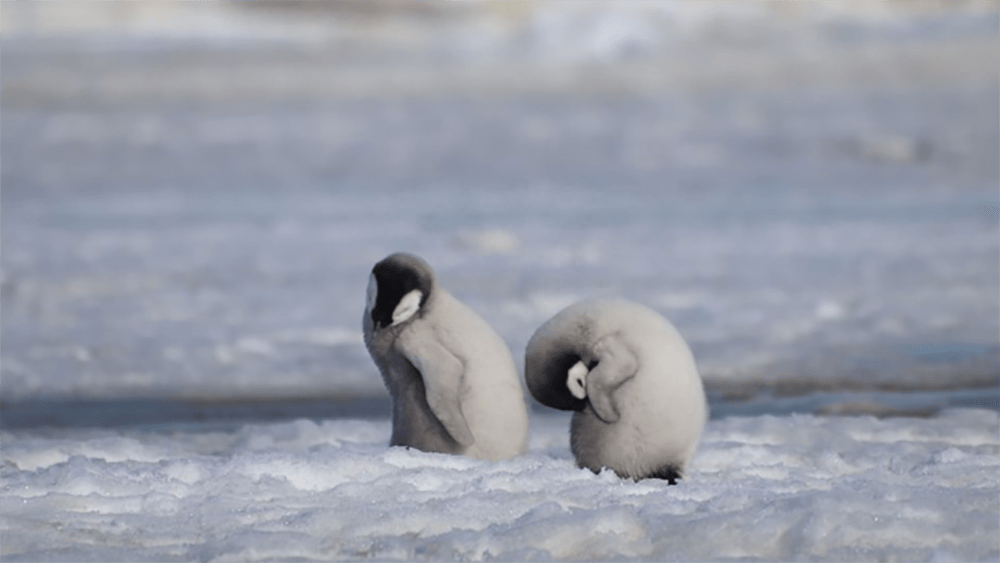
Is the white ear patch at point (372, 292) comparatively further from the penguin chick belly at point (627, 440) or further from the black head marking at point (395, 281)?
the penguin chick belly at point (627, 440)

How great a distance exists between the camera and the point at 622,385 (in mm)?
3305

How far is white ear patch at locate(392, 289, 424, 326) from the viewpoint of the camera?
346cm

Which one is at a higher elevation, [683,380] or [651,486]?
[683,380]

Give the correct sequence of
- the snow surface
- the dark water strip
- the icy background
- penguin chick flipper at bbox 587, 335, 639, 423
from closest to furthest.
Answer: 1. the snow surface
2. the icy background
3. penguin chick flipper at bbox 587, 335, 639, 423
4. the dark water strip

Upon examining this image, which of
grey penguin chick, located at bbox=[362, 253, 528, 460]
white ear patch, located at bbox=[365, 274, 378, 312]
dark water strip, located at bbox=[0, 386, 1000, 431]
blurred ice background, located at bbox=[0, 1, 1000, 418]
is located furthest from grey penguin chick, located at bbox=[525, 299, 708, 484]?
blurred ice background, located at bbox=[0, 1, 1000, 418]

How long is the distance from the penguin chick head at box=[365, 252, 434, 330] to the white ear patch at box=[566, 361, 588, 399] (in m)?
0.41

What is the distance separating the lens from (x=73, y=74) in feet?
86.9

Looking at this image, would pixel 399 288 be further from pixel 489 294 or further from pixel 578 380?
pixel 489 294

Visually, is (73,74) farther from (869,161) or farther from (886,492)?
(886,492)

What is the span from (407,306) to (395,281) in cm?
7

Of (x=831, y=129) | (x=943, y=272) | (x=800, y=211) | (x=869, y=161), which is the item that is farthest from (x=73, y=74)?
(x=943, y=272)

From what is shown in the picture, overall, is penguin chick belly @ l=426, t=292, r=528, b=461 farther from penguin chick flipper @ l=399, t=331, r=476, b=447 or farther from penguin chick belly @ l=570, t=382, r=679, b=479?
penguin chick belly @ l=570, t=382, r=679, b=479

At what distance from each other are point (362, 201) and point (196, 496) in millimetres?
9170

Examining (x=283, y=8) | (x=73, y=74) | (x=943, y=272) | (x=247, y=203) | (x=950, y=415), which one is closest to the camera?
(x=950, y=415)
